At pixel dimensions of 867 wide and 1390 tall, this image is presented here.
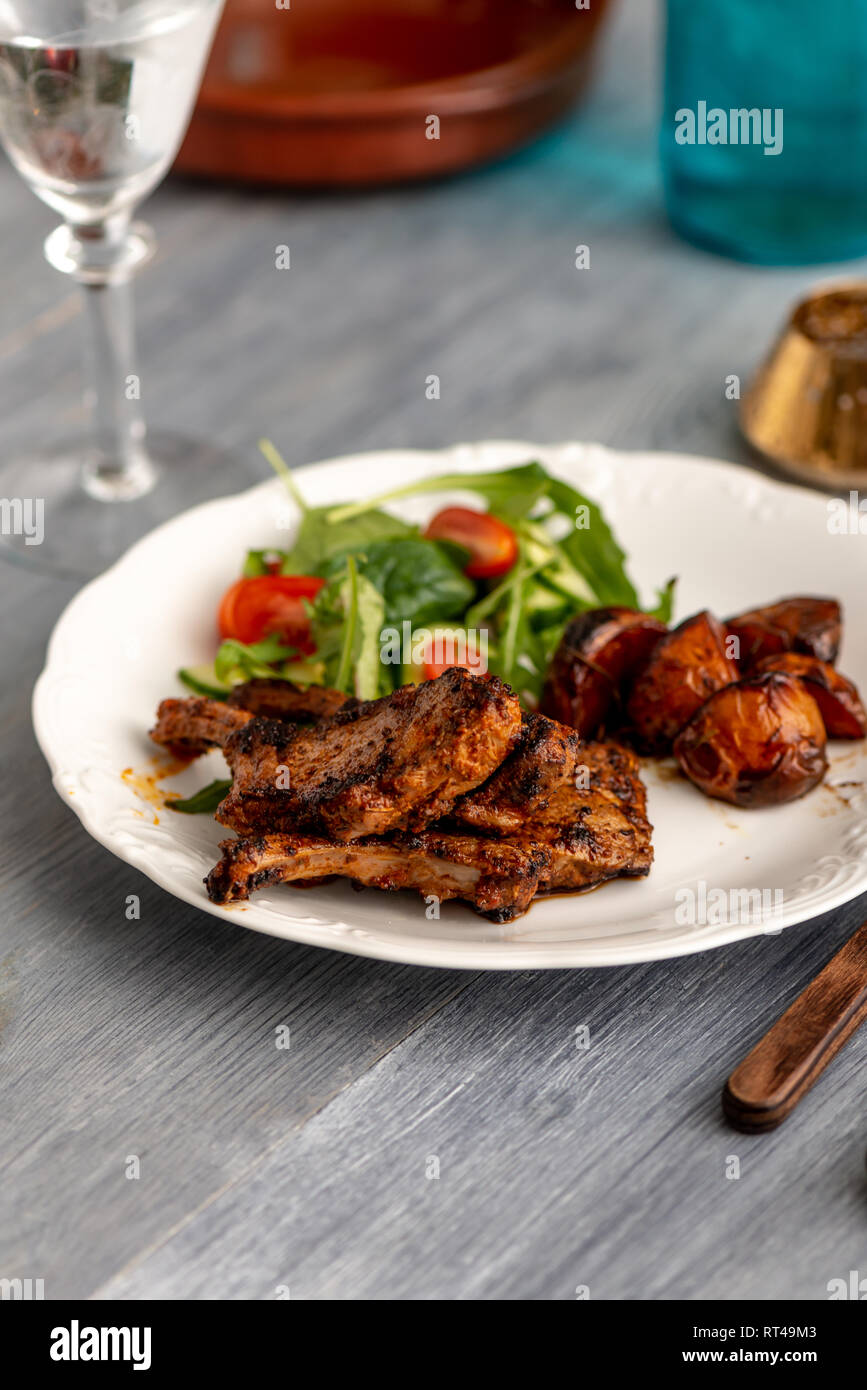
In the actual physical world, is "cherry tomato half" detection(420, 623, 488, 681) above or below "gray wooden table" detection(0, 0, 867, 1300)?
above

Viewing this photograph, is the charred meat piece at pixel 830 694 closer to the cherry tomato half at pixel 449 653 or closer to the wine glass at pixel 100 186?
the cherry tomato half at pixel 449 653

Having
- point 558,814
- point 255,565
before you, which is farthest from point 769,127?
point 558,814

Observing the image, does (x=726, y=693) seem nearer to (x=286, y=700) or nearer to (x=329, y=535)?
(x=286, y=700)

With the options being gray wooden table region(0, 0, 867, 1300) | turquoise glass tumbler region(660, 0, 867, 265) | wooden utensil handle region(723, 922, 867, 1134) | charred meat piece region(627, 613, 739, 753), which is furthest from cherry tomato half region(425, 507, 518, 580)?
turquoise glass tumbler region(660, 0, 867, 265)

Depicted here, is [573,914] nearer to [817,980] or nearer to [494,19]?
[817,980]

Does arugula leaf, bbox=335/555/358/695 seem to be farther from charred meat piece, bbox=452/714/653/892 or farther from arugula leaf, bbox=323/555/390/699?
charred meat piece, bbox=452/714/653/892
